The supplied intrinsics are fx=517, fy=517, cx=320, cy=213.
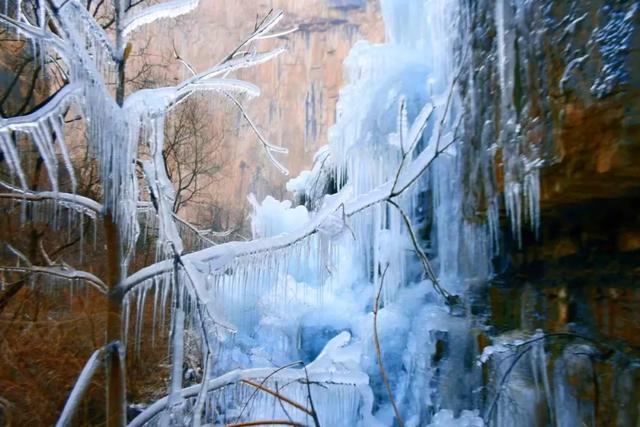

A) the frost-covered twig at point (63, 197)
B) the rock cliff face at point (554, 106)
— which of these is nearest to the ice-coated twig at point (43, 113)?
the frost-covered twig at point (63, 197)

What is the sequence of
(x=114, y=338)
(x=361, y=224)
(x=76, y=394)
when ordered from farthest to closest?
(x=361, y=224) → (x=114, y=338) → (x=76, y=394)

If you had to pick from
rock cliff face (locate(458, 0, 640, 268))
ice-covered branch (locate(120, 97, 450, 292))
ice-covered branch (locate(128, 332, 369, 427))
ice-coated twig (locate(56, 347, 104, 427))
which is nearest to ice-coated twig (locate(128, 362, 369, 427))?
ice-covered branch (locate(128, 332, 369, 427))

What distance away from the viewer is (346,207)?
7.41 ft

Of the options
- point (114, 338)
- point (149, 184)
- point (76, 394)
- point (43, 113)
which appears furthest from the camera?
point (114, 338)

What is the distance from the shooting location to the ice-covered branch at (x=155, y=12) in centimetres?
235

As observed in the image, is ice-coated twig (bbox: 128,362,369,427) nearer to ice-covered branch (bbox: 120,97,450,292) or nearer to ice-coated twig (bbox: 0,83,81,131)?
ice-covered branch (bbox: 120,97,450,292)

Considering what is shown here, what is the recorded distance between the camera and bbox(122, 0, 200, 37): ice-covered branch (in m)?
2.35

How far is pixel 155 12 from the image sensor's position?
8.02ft

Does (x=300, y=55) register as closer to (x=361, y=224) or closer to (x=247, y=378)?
(x=361, y=224)

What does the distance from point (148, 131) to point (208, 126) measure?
24.6 feet

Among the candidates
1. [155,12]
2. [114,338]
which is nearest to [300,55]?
[155,12]

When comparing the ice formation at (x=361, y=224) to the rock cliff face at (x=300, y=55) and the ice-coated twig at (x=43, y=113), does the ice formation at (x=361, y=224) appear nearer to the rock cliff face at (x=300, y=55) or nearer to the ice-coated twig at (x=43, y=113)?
the ice-coated twig at (x=43, y=113)

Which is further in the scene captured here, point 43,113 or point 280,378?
point 280,378

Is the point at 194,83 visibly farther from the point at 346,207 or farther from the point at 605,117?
the point at 605,117
